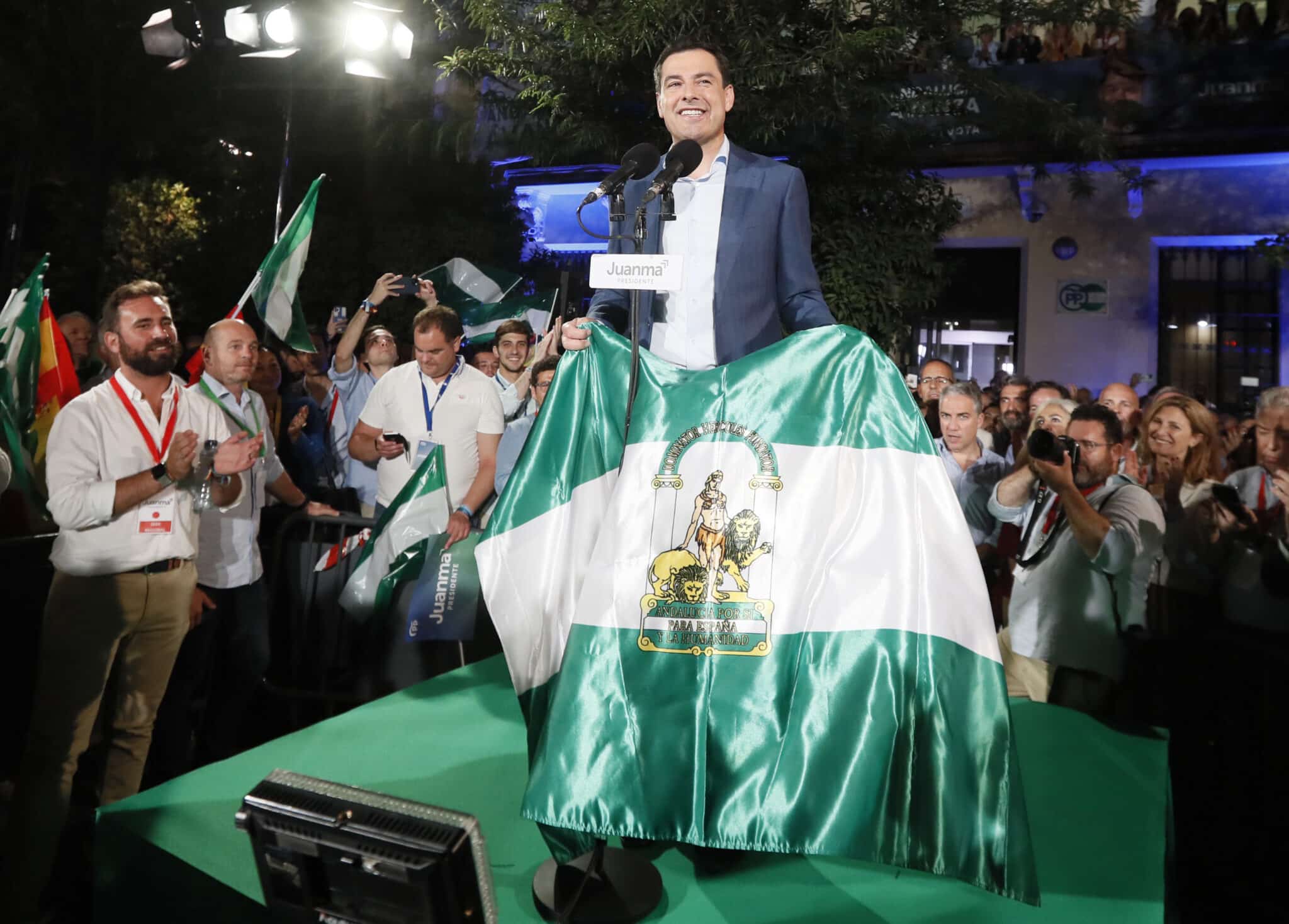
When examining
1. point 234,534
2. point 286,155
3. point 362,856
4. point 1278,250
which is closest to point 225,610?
point 234,534

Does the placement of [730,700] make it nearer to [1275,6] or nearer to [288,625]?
[288,625]

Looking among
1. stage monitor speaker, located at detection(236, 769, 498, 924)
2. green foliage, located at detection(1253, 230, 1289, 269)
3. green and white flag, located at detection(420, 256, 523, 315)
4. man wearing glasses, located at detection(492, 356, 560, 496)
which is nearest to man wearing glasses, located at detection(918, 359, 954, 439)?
man wearing glasses, located at detection(492, 356, 560, 496)

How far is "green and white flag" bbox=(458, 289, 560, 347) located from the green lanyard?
3314 millimetres

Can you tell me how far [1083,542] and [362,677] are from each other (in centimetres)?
291

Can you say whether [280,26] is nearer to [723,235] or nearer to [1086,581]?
[723,235]

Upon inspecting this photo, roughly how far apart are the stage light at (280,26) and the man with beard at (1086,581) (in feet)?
18.5

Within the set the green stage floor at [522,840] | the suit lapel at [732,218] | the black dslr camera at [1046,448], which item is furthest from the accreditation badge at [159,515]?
the black dslr camera at [1046,448]

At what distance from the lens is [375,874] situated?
123 cm

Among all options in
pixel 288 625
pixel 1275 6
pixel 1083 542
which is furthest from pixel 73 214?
pixel 1275 6

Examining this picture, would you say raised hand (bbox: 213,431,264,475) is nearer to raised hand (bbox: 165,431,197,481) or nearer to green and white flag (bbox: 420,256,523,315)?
raised hand (bbox: 165,431,197,481)

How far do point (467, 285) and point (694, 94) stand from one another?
501cm

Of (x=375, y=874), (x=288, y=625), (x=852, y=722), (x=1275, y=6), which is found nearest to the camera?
(x=375, y=874)

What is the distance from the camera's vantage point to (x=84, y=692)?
114 inches

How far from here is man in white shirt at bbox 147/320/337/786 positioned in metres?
3.38
